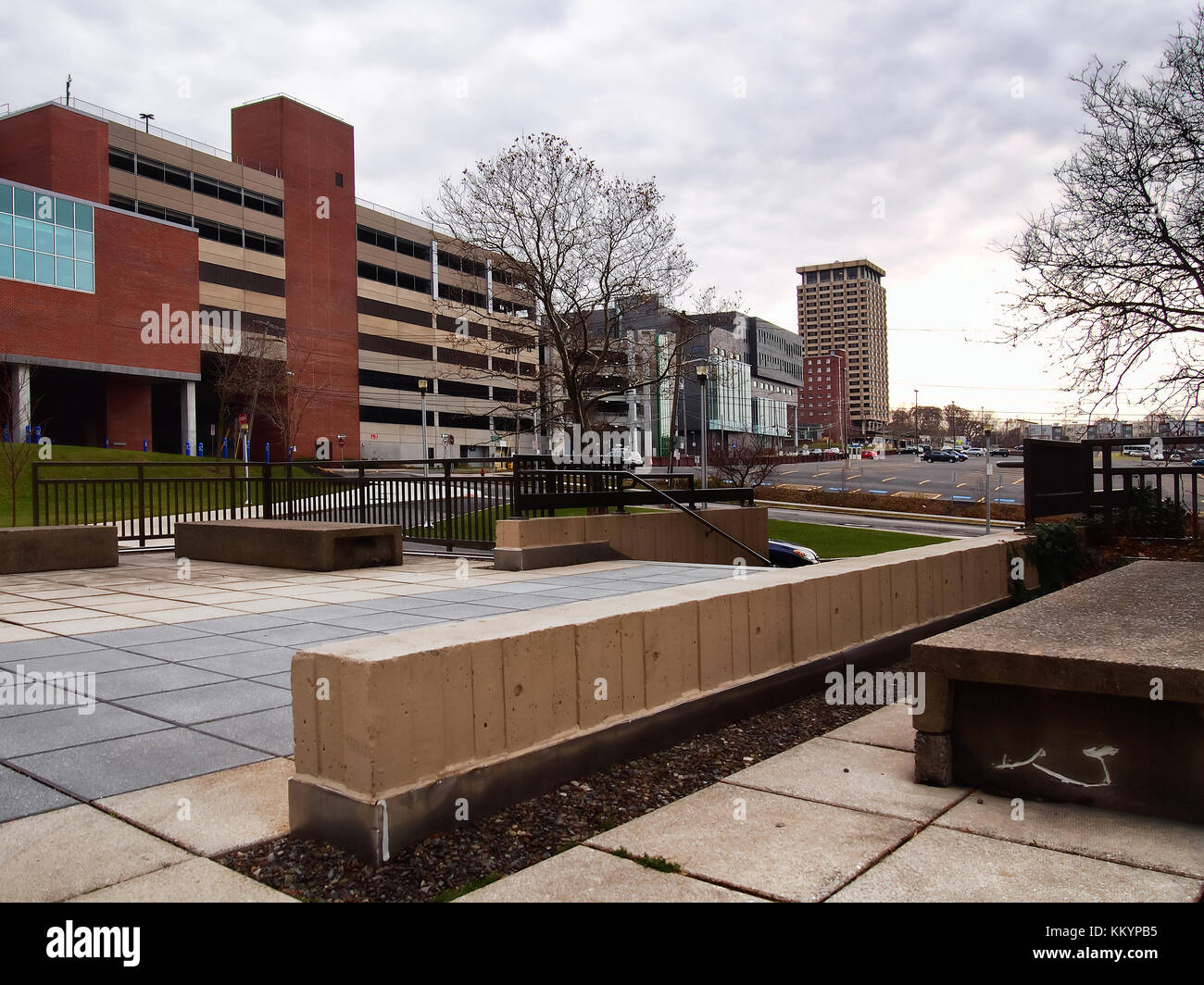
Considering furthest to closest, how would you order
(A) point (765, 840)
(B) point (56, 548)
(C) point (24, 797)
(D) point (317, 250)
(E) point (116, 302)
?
(D) point (317, 250) → (E) point (116, 302) → (B) point (56, 548) → (C) point (24, 797) → (A) point (765, 840)

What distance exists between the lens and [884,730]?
5.18 meters

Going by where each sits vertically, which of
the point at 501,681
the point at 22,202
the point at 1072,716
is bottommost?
the point at 1072,716

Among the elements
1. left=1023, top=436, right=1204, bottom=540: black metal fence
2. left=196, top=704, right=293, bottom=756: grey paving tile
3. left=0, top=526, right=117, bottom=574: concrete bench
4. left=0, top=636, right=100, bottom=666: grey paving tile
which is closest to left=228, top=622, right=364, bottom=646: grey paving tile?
left=0, top=636, right=100, bottom=666: grey paving tile

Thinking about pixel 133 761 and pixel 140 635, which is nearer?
pixel 133 761

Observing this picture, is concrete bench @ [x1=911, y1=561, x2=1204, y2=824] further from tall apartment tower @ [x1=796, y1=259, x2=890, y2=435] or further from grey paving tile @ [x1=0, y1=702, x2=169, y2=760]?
tall apartment tower @ [x1=796, y1=259, x2=890, y2=435]

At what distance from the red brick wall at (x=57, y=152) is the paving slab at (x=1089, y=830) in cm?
6540

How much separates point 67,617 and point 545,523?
591 cm

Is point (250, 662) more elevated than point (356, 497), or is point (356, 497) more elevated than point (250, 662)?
point (356, 497)

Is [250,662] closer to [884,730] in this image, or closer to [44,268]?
[884,730]

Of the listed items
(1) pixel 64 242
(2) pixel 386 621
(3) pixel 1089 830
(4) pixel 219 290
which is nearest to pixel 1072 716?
(3) pixel 1089 830

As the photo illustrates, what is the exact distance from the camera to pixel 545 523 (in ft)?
40.1

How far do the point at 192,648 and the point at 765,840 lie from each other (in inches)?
196

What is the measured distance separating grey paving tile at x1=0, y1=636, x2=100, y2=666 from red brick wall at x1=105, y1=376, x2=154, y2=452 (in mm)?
50674

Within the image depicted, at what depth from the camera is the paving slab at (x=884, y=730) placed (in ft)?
16.1
